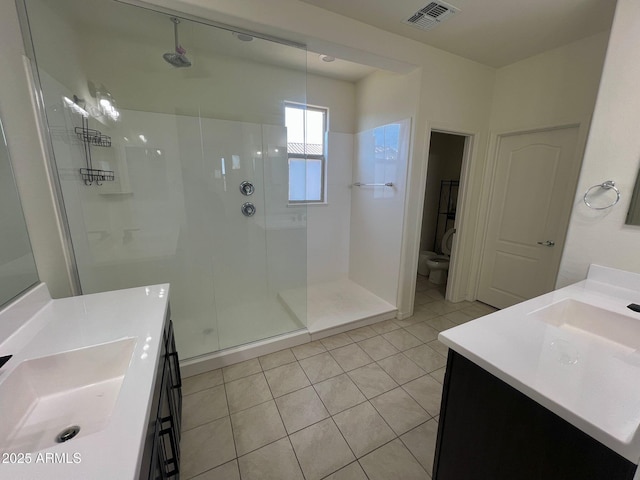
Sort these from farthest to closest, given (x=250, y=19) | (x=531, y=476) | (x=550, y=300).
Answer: (x=250, y=19)
(x=550, y=300)
(x=531, y=476)

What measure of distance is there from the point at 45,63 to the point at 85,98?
309mm

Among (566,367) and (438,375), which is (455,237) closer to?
(438,375)

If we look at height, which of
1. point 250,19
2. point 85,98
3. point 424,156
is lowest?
point 424,156

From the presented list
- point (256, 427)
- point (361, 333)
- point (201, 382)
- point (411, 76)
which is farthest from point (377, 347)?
point (411, 76)

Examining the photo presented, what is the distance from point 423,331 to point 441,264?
Result: 1454mm

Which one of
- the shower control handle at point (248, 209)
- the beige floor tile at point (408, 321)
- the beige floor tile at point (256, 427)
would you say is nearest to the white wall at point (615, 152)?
the beige floor tile at point (408, 321)

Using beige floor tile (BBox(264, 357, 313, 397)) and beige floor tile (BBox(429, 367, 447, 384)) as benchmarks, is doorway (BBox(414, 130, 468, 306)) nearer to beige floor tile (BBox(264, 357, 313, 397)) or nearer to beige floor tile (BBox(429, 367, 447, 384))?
beige floor tile (BBox(429, 367, 447, 384))

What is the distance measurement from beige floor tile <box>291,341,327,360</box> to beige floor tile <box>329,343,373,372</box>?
13cm

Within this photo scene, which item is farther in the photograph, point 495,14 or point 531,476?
point 495,14

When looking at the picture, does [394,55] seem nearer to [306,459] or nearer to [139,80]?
[139,80]

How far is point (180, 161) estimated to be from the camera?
227 centimetres

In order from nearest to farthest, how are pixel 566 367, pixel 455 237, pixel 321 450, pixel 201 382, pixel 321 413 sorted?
pixel 566 367
pixel 321 450
pixel 321 413
pixel 201 382
pixel 455 237

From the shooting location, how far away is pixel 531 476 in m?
0.77

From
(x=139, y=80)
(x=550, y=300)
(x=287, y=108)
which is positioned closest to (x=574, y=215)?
(x=550, y=300)
